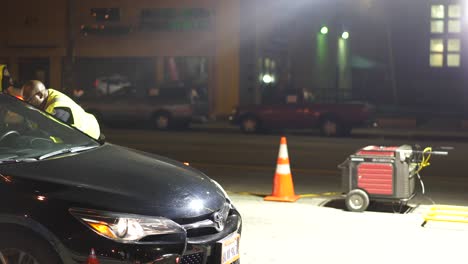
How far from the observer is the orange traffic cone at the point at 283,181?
10219 millimetres

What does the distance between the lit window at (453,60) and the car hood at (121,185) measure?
99.9 ft

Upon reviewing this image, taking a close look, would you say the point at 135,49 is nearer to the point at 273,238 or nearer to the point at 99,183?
the point at 273,238

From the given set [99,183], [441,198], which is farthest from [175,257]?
[441,198]

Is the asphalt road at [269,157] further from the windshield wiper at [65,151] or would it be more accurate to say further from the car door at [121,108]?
the windshield wiper at [65,151]

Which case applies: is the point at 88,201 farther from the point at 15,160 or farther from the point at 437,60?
the point at 437,60

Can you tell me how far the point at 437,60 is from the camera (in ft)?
112

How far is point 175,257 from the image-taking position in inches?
179

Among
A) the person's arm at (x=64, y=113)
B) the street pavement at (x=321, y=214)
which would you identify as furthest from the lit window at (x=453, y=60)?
the person's arm at (x=64, y=113)

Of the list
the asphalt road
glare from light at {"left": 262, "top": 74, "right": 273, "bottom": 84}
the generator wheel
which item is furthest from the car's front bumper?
glare from light at {"left": 262, "top": 74, "right": 273, "bottom": 84}

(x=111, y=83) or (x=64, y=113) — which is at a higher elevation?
(x=111, y=83)

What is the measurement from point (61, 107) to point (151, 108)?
18.6 meters

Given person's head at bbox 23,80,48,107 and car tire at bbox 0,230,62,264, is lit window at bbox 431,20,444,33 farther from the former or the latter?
car tire at bbox 0,230,62,264

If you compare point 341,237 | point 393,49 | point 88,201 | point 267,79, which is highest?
point 393,49

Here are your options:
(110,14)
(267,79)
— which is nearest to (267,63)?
(267,79)
